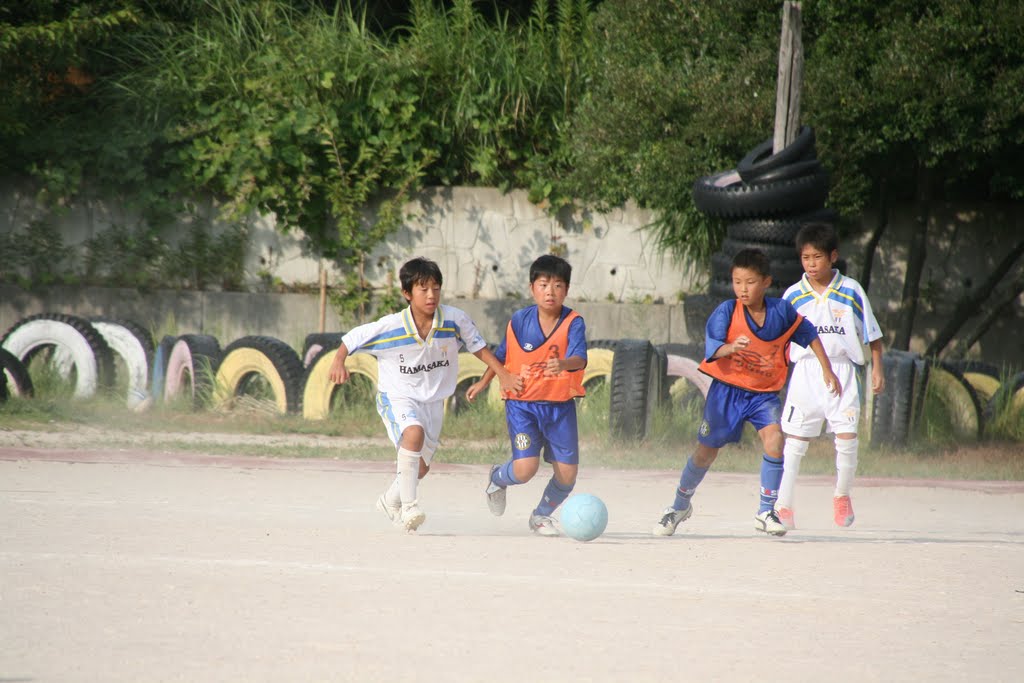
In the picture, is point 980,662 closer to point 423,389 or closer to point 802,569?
point 802,569

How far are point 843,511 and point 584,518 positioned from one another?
1608mm

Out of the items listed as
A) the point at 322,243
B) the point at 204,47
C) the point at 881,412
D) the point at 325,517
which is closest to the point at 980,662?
the point at 325,517

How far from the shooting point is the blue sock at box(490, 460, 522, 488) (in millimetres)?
6703

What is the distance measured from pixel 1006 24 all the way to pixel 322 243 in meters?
7.52

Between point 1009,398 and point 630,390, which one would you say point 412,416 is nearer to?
point 630,390

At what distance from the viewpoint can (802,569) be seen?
5758mm

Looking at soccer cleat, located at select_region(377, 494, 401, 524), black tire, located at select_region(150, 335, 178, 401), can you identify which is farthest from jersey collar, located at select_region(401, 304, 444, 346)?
black tire, located at select_region(150, 335, 178, 401)

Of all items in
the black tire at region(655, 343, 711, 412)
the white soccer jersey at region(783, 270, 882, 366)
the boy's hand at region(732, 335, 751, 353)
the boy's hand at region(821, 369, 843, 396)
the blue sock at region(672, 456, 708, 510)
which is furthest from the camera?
the black tire at region(655, 343, 711, 412)

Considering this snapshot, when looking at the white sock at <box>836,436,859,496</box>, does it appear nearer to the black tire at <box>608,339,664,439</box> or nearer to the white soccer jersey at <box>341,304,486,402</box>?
the white soccer jersey at <box>341,304,486,402</box>

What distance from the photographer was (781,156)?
10.4 metres

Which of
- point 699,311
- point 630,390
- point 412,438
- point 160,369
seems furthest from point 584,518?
point 160,369

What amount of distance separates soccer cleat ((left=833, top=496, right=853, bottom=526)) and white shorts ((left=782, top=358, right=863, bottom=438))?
1.29 feet

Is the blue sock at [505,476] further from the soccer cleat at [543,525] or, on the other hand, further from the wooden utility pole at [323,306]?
the wooden utility pole at [323,306]

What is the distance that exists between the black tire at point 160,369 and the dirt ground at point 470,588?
3326 millimetres
